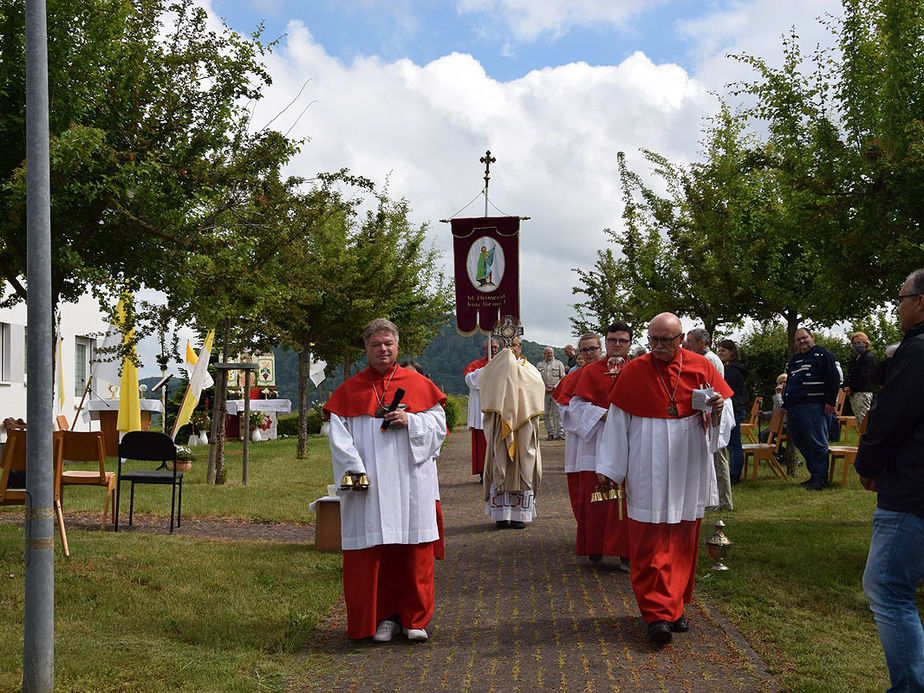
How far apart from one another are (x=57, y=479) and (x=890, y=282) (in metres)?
8.40

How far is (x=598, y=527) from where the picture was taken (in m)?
8.99

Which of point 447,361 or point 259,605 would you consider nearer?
point 259,605

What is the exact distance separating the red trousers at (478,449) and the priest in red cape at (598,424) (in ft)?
22.3

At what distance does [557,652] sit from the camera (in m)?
6.15

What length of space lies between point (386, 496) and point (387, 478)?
0.40 ft

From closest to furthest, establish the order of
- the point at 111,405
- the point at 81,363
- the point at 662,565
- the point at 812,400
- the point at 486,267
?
the point at 662,565
the point at 812,400
the point at 486,267
the point at 111,405
the point at 81,363

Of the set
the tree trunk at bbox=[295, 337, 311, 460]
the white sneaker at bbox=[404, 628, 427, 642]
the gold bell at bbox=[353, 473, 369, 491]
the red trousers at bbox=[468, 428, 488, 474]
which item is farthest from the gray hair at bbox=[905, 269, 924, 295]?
the tree trunk at bbox=[295, 337, 311, 460]

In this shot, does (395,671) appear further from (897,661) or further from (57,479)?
(57,479)

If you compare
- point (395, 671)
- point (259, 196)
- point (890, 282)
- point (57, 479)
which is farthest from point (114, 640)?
point (890, 282)


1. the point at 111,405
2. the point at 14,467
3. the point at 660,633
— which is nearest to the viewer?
the point at 660,633

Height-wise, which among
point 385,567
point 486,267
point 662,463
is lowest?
point 385,567

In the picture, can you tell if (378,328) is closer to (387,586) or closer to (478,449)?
(387,586)

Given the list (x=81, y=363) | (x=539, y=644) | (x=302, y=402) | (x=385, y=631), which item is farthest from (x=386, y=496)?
(x=81, y=363)

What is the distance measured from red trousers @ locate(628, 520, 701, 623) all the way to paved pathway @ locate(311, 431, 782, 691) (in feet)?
0.75
